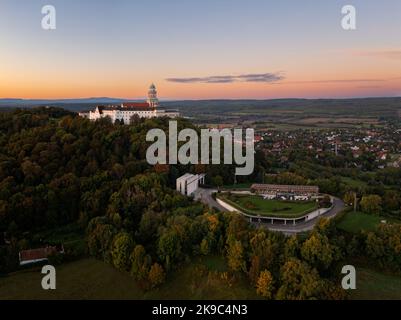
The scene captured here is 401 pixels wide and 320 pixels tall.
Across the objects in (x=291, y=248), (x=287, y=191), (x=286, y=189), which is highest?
(x=286, y=189)

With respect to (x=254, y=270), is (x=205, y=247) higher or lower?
higher

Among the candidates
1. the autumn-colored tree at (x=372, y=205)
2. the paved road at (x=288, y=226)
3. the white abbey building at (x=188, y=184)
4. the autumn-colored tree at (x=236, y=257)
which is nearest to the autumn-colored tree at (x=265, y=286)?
the autumn-colored tree at (x=236, y=257)

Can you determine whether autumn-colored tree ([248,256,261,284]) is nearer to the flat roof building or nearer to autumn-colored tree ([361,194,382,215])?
autumn-colored tree ([361,194,382,215])

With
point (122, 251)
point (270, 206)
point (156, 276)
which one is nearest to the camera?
point (156, 276)

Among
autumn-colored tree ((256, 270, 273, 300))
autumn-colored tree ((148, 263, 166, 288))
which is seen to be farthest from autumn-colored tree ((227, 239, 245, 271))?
autumn-colored tree ((148, 263, 166, 288))

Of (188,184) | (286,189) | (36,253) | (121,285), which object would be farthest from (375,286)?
(36,253)

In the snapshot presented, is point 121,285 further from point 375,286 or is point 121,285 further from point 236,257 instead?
point 375,286
